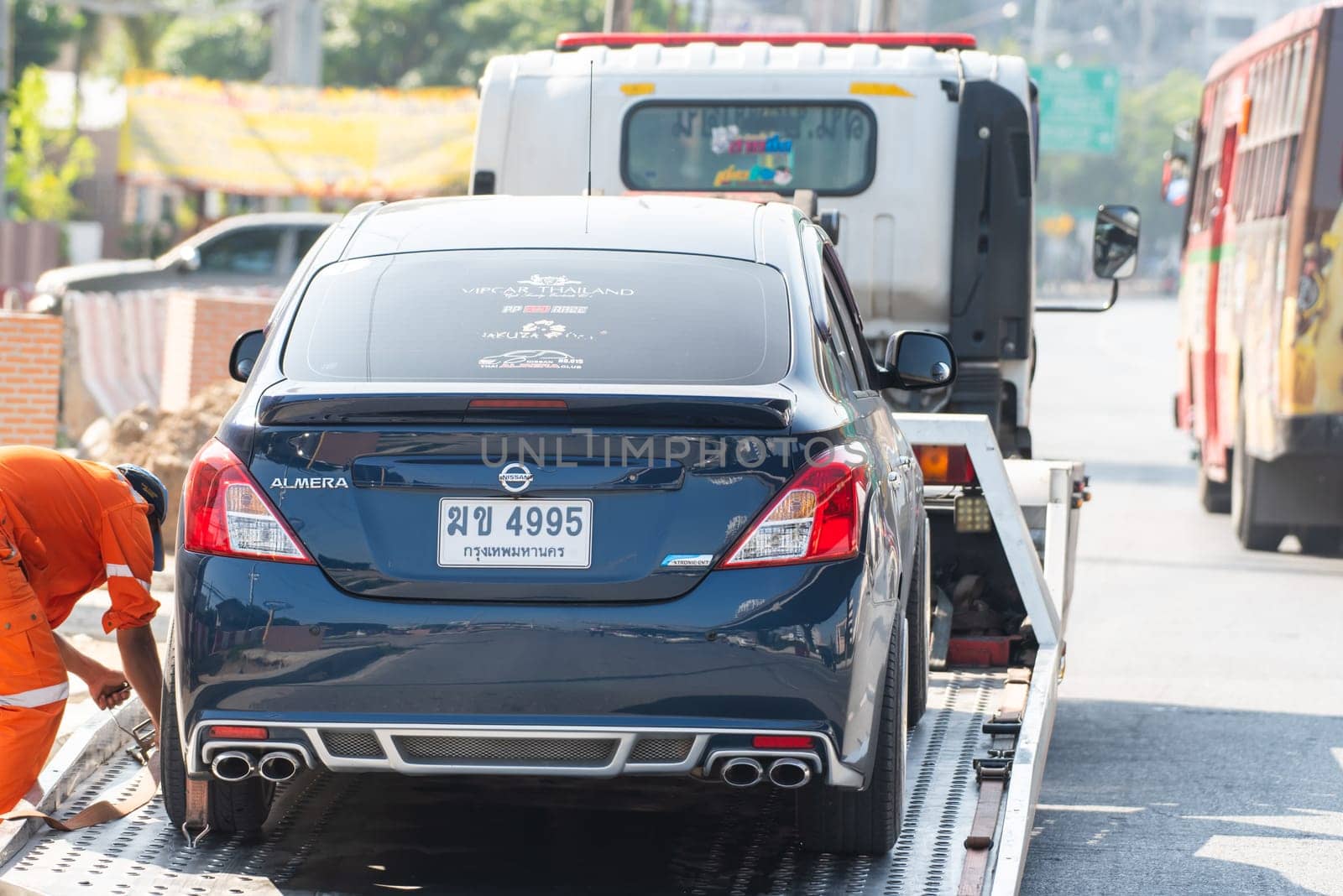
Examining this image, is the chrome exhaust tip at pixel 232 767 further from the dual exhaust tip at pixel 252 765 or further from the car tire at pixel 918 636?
the car tire at pixel 918 636

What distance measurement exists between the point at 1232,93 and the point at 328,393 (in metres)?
13.2

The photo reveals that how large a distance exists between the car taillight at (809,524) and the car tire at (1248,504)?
10218 mm

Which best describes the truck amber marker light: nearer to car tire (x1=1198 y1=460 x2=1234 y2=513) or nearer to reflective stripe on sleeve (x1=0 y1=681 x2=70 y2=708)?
reflective stripe on sleeve (x1=0 y1=681 x2=70 y2=708)

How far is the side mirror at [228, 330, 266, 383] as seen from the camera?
6.09 metres

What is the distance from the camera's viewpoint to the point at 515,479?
4.84 metres

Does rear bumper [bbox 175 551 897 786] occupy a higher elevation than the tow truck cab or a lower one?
lower

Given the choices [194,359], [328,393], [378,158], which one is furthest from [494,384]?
[378,158]

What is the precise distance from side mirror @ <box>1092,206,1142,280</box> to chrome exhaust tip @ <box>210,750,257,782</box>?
6.22m

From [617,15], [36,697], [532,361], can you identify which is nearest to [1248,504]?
[617,15]

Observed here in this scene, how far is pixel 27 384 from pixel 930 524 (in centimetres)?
681

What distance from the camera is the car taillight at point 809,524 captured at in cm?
485

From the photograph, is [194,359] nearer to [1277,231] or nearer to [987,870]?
[1277,231]

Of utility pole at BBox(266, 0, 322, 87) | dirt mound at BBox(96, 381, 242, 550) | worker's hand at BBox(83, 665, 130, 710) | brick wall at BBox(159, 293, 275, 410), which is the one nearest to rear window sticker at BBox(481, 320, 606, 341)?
worker's hand at BBox(83, 665, 130, 710)

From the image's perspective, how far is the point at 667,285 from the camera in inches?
215
